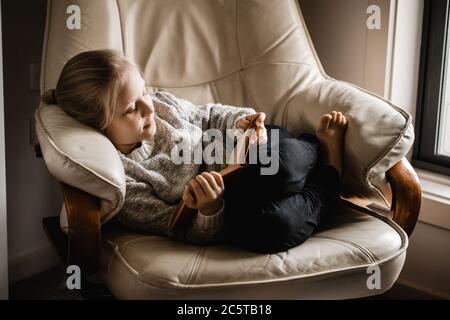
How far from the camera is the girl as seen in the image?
1.18 meters

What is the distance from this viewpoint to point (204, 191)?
115cm

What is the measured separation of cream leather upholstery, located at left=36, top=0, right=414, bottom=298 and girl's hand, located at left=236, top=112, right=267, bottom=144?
0.55ft

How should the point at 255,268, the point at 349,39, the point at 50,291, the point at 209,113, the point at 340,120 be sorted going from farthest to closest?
the point at 349,39, the point at 50,291, the point at 209,113, the point at 340,120, the point at 255,268

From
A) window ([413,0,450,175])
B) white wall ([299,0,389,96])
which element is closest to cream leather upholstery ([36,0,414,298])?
white wall ([299,0,389,96])

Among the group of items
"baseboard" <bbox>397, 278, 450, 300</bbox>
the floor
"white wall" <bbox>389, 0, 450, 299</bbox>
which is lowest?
→ the floor

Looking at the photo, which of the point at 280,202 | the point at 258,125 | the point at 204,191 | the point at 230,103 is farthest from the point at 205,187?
the point at 230,103

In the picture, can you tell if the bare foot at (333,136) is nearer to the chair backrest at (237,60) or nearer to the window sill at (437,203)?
the chair backrest at (237,60)

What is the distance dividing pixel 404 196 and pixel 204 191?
1.49 feet

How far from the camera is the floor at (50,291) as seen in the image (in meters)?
1.75

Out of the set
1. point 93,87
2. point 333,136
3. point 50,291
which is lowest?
point 50,291

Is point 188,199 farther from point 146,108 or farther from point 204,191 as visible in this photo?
point 146,108

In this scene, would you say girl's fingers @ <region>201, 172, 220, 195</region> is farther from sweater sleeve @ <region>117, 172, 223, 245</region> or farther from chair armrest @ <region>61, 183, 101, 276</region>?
chair armrest @ <region>61, 183, 101, 276</region>

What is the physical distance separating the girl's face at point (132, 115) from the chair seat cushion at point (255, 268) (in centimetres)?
24
